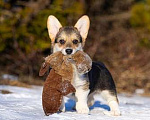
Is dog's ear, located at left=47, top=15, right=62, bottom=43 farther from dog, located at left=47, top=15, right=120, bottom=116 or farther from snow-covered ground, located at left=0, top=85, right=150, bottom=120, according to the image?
snow-covered ground, located at left=0, top=85, right=150, bottom=120

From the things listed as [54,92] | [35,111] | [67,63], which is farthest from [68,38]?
[35,111]

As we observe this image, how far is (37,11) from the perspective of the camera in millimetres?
11562

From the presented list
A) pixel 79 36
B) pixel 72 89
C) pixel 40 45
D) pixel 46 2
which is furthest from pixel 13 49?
pixel 72 89

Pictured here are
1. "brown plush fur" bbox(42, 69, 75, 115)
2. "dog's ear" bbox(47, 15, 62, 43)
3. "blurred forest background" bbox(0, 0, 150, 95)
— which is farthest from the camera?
"blurred forest background" bbox(0, 0, 150, 95)

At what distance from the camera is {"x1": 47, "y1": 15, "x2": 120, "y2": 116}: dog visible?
5.60 m

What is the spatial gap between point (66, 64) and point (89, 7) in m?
9.13

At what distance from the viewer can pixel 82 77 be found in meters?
Answer: 5.63

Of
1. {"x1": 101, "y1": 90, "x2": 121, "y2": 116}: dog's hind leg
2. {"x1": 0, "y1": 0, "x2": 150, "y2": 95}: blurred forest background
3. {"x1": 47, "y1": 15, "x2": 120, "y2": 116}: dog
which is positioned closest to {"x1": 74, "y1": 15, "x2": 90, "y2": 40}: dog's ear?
{"x1": 47, "y1": 15, "x2": 120, "y2": 116}: dog

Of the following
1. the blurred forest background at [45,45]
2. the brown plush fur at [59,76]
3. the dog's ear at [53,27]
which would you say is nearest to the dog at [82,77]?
the dog's ear at [53,27]

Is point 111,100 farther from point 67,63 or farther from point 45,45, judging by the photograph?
point 45,45

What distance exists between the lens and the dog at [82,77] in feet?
18.4

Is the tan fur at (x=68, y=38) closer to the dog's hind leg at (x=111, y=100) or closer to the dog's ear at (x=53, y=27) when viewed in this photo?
the dog's ear at (x=53, y=27)

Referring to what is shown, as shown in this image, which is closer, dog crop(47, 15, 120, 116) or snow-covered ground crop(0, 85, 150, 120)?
snow-covered ground crop(0, 85, 150, 120)

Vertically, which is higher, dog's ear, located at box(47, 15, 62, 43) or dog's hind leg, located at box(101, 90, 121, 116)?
dog's ear, located at box(47, 15, 62, 43)
